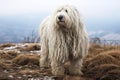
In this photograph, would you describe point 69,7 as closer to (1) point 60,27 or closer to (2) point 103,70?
(1) point 60,27

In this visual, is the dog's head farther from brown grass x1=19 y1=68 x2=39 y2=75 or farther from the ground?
brown grass x1=19 y1=68 x2=39 y2=75

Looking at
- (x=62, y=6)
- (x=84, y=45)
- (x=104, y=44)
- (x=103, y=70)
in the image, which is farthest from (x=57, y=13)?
(x=104, y=44)

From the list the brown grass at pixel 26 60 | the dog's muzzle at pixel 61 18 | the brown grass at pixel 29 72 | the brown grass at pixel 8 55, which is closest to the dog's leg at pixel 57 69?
the brown grass at pixel 29 72

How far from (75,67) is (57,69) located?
515 millimetres

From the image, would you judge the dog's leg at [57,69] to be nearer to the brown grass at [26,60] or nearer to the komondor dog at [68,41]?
the komondor dog at [68,41]

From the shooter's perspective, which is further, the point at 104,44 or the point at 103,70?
the point at 104,44

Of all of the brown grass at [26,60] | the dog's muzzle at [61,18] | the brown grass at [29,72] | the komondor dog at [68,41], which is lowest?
the brown grass at [29,72]

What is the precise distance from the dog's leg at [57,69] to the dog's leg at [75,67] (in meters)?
0.33

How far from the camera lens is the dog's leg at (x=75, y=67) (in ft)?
34.4

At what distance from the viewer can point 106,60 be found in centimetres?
1064

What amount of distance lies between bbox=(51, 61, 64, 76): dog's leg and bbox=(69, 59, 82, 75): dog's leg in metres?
0.33

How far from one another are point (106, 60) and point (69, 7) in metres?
1.75

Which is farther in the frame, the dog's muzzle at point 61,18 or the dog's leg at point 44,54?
the dog's leg at point 44,54

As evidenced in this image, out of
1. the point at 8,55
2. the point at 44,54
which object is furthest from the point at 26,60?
the point at 8,55
